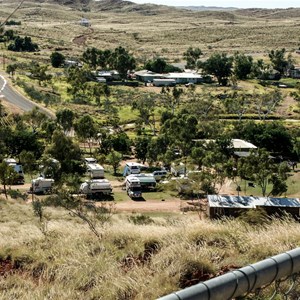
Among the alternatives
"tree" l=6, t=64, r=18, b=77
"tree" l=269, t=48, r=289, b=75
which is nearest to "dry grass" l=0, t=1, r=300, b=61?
"tree" l=269, t=48, r=289, b=75

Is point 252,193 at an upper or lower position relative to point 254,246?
lower

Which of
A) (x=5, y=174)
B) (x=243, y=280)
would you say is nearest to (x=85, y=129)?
(x=5, y=174)

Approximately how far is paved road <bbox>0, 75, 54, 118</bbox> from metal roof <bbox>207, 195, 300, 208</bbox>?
24.5 metres

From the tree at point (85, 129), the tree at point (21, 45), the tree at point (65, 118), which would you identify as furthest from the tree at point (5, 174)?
the tree at point (21, 45)

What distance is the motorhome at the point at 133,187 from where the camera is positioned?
23.0m

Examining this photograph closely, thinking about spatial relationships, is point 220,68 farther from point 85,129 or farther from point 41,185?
point 41,185

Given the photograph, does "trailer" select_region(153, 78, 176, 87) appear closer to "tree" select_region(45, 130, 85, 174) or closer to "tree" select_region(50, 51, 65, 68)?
"tree" select_region(50, 51, 65, 68)

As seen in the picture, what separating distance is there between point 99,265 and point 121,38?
99668 millimetres

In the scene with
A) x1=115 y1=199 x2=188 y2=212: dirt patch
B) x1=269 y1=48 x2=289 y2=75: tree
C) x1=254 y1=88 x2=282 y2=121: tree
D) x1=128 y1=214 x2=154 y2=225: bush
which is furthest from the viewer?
Result: x1=269 y1=48 x2=289 y2=75: tree

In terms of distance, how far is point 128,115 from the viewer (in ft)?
146

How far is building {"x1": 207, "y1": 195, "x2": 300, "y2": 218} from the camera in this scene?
17.0m

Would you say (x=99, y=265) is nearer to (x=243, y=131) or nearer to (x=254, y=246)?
(x=254, y=246)

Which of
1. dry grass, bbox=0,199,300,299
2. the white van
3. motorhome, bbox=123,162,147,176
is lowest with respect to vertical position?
the white van

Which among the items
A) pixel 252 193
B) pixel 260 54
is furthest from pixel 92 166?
pixel 260 54
